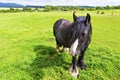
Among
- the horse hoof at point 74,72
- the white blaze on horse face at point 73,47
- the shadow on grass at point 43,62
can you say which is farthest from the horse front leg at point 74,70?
the white blaze on horse face at point 73,47

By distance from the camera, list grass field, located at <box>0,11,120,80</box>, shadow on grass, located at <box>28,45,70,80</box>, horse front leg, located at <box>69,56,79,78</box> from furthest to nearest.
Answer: shadow on grass, located at <box>28,45,70,80</box>
grass field, located at <box>0,11,120,80</box>
horse front leg, located at <box>69,56,79,78</box>

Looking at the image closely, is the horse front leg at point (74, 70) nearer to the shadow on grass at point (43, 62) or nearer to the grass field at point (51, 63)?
the grass field at point (51, 63)

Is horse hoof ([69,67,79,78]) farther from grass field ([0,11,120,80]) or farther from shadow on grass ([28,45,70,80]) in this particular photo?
shadow on grass ([28,45,70,80])

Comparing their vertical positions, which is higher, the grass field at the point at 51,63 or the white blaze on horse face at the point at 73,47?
the white blaze on horse face at the point at 73,47

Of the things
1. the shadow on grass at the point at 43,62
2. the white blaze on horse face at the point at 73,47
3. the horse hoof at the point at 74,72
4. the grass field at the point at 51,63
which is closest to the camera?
the white blaze on horse face at the point at 73,47

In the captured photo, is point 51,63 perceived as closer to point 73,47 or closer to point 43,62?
point 43,62

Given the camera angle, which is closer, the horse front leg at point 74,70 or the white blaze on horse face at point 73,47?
the white blaze on horse face at point 73,47

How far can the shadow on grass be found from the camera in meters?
7.26

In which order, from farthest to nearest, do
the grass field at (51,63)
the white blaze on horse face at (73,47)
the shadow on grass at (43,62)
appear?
the shadow on grass at (43,62) → the grass field at (51,63) → the white blaze on horse face at (73,47)

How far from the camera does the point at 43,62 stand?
7988mm

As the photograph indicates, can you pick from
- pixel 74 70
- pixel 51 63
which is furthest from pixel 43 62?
pixel 74 70

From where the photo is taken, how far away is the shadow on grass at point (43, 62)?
7.26 meters

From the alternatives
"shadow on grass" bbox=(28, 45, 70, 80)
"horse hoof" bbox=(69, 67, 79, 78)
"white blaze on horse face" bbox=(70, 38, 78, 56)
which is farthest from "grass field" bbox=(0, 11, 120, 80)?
"white blaze on horse face" bbox=(70, 38, 78, 56)

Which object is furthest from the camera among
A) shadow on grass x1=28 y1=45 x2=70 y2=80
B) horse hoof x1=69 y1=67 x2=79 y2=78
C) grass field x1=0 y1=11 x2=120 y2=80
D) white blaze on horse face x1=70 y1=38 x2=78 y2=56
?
shadow on grass x1=28 y1=45 x2=70 y2=80
